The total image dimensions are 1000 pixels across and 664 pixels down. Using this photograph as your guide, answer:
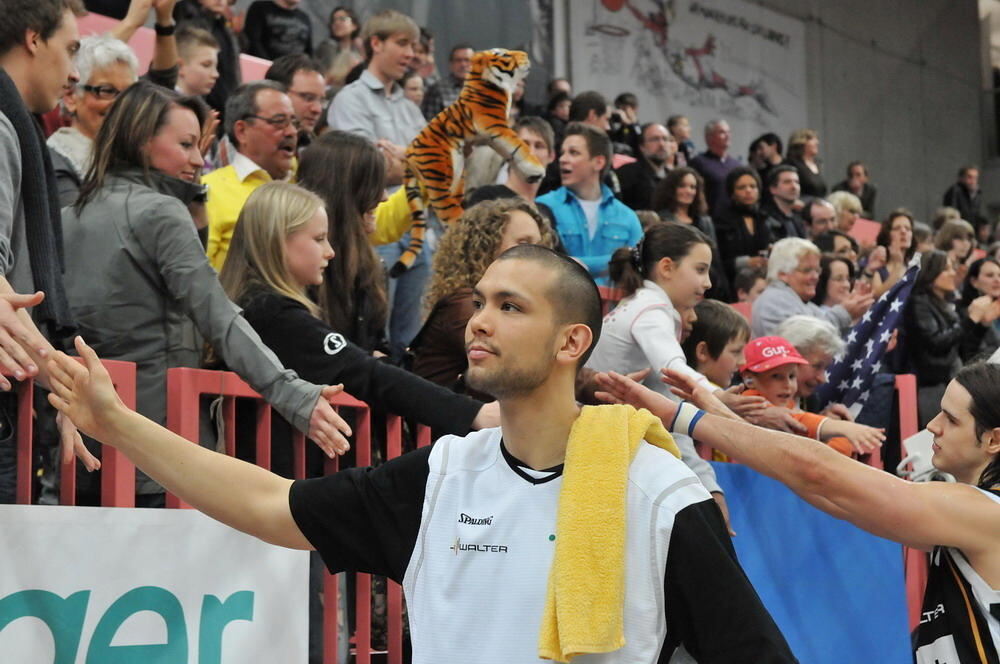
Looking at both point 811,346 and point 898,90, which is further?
point 898,90

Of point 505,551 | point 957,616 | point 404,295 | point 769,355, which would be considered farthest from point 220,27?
point 505,551

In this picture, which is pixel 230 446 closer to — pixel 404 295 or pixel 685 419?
pixel 685 419

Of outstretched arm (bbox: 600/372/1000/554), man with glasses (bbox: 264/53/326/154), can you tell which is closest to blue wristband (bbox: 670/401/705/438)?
outstretched arm (bbox: 600/372/1000/554)

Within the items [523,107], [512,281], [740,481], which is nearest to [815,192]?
[523,107]

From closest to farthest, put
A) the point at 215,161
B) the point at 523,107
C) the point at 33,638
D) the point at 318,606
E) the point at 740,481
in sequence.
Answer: the point at 33,638 < the point at 318,606 < the point at 740,481 < the point at 215,161 < the point at 523,107

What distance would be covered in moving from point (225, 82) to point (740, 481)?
4.36m

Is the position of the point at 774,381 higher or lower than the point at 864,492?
higher

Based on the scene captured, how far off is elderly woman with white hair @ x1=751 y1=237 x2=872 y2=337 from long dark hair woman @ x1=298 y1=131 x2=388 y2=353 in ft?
11.6

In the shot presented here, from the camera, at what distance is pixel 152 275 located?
416cm

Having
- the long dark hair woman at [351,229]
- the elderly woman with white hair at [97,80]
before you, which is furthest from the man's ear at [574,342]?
the elderly woman with white hair at [97,80]

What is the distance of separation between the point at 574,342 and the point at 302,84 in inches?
185

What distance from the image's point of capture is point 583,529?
2.74 metres

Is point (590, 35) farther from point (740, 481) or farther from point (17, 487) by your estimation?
point (17, 487)

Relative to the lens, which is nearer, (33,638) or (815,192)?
(33,638)
